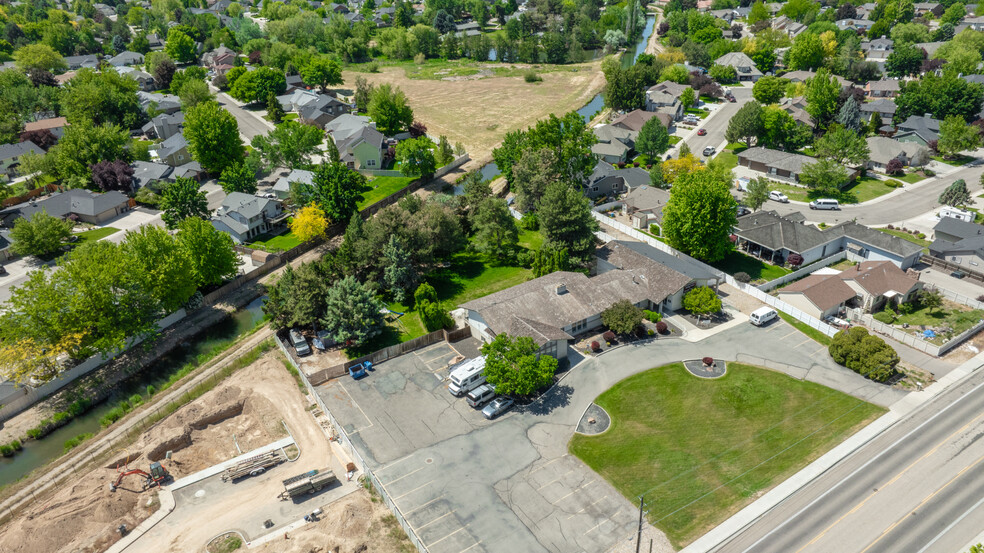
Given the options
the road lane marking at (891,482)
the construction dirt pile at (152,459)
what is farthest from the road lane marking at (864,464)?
the construction dirt pile at (152,459)

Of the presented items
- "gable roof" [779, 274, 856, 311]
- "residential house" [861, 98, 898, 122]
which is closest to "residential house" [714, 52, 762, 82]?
"residential house" [861, 98, 898, 122]

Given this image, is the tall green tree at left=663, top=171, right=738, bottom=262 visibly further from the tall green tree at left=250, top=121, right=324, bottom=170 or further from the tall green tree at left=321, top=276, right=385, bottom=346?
the tall green tree at left=250, top=121, right=324, bottom=170

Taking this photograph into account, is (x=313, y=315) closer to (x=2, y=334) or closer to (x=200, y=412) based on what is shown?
(x=200, y=412)

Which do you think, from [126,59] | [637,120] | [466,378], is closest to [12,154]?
[126,59]

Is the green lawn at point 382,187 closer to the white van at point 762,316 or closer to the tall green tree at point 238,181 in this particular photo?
the tall green tree at point 238,181

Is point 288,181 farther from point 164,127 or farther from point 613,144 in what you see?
point 613,144

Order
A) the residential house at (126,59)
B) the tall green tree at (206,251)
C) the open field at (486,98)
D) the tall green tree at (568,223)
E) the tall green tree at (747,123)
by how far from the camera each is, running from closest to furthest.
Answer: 1. the tall green tree at (206,251)
2. the tall green tree at (568,223)
3. the tall green tree at (747,123)
4. the open field at (486,98)
5. the residential house at (126,59)
